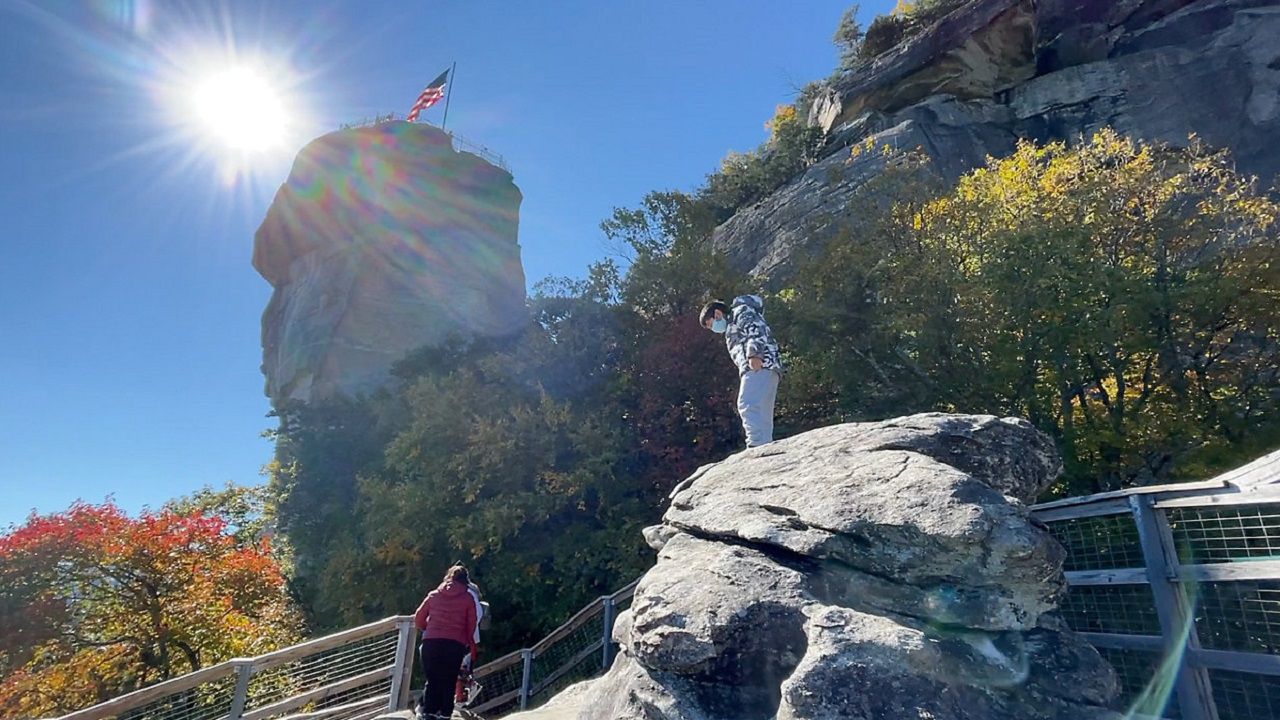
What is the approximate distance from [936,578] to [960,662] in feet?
1.44

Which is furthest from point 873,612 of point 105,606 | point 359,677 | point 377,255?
point 377,255

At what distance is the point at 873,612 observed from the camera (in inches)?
137

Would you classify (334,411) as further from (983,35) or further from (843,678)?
(983,35)

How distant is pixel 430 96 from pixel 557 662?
31991 millimetres

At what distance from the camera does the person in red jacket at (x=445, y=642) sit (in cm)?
567

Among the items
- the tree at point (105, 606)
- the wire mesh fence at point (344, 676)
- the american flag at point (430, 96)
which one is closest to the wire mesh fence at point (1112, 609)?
the wire mesh fence at point (344, 676)

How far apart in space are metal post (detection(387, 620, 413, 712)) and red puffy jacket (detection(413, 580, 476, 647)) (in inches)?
69.8

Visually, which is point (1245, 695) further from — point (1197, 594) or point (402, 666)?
point (402, 666)

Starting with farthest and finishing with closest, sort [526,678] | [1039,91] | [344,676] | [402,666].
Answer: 1. [1039,91]
2. [526,678]
3. [344,676]
4. [402,666]

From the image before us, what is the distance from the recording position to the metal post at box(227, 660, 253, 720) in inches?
251

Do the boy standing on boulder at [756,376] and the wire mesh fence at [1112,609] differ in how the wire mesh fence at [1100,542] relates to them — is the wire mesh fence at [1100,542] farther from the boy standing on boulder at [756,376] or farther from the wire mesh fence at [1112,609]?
the boy standing on boulder at [756,376]

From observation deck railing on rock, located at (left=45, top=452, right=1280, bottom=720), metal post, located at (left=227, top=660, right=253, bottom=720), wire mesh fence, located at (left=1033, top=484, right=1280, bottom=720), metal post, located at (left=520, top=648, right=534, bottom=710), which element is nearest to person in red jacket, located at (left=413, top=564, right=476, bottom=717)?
metal post, located at (left=227, top=660, right=253, bottom=720)

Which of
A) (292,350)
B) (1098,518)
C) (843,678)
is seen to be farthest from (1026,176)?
(292,350)

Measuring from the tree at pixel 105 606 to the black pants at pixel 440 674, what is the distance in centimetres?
1065
